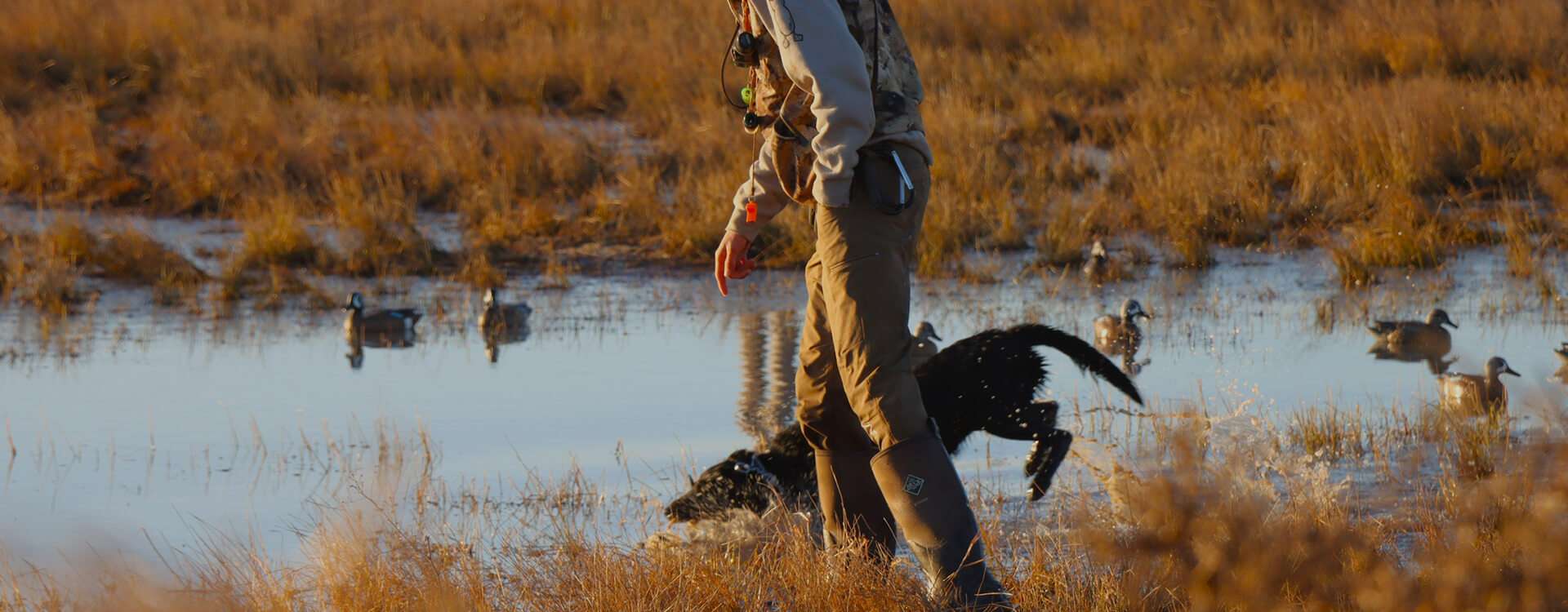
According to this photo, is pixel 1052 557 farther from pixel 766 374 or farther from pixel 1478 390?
pixel 766 374

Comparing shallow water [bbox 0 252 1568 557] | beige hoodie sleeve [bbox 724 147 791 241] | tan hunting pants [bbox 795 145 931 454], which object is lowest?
shallow water [bbox 0 252 1568 557]

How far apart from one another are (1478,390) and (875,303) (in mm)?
3946

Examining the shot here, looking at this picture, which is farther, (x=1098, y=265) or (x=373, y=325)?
(x=1098, y=265)

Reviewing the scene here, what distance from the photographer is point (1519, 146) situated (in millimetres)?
13000

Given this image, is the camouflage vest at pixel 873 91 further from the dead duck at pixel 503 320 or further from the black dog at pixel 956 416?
the dead duck at pixel 503 320

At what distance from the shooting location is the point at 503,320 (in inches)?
394

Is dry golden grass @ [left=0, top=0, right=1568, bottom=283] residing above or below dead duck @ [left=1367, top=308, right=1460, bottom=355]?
above

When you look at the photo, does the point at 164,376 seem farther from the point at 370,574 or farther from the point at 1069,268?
the point at 1069,268

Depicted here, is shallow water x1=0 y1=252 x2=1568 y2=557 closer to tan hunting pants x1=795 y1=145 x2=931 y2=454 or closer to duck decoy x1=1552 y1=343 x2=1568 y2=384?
duck decoy x1=1552 y1=343 x2=1568 y2=384

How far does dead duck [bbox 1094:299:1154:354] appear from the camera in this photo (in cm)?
887

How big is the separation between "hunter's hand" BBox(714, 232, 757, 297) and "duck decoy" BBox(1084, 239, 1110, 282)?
680 cm

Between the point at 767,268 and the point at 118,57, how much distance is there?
802cm

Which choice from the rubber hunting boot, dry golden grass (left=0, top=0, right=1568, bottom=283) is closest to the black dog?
the rubber hunting boot

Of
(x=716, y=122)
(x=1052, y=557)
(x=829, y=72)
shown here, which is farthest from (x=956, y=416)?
(x=716, y=122)
